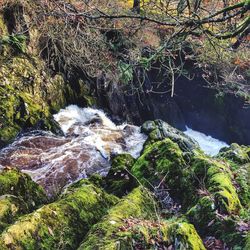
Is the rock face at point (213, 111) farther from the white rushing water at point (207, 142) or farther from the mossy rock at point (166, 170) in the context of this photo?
the mossy rock at point (166, 170)

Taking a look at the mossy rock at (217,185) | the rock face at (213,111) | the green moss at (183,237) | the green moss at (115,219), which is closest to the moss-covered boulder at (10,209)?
the green moss at (115,219)

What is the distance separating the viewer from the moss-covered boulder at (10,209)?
13.6 feet

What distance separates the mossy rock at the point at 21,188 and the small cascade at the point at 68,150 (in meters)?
1.72

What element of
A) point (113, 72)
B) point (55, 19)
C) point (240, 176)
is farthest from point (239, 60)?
point (240, 176)

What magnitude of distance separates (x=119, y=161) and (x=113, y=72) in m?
8.82

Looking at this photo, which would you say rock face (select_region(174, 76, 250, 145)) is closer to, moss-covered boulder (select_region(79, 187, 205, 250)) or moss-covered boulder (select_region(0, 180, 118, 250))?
moss-covered boulder (select_region(0, 180, 118, 250))

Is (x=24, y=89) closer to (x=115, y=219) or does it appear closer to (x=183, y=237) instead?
(x=115, y=219)

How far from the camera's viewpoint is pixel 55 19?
41.8ft

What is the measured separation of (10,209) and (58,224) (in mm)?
664

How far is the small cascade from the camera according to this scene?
892cm

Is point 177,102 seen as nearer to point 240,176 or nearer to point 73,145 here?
point 73,145

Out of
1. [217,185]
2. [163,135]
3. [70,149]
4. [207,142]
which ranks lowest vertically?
[207,142]

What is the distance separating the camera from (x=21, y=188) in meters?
5.32

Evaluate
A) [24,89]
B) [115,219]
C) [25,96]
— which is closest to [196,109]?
[24,89]
